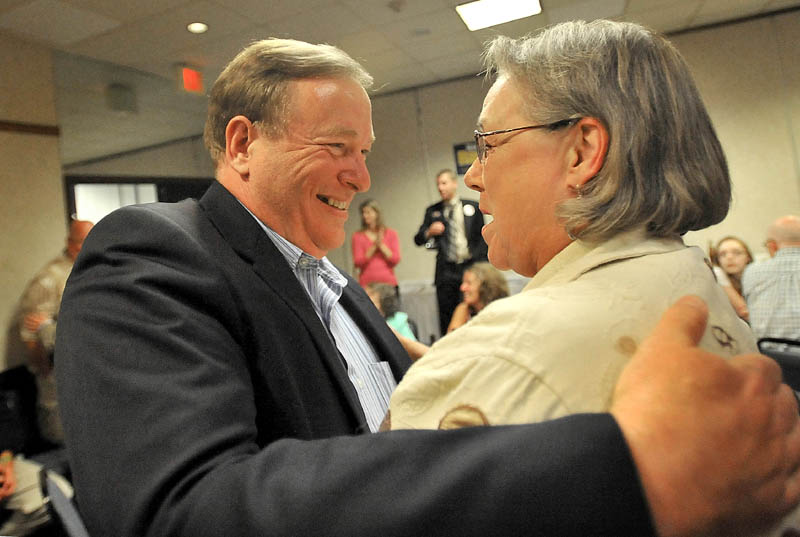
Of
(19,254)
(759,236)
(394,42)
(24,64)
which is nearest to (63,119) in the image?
(24,64)

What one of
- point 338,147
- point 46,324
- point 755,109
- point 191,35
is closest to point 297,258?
point 338,147

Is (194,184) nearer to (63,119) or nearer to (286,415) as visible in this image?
(63,119)

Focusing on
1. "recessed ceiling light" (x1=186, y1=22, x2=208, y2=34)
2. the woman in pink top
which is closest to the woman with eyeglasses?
"recessed ceiling light" (x1=186, y1=22, x2=208, y2=34)

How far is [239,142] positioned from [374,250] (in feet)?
15.3

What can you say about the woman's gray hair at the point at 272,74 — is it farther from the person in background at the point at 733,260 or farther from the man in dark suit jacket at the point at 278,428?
the person in background at the point at 733,260

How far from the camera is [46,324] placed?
392cm

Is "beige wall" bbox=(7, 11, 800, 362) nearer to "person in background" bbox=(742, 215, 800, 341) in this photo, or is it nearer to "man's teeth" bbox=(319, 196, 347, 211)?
"person in background" bbox=(742, 215, 800, 341)

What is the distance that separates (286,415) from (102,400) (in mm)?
290

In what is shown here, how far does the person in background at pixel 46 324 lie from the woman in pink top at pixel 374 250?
8.87ft

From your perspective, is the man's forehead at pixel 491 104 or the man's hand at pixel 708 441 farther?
the man's forehead at pixel 491 104

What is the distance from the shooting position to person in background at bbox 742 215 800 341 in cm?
323

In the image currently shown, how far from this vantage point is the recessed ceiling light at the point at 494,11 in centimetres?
491

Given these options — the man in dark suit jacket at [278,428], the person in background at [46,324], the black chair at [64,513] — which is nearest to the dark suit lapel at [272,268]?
the man in dark suit jacket at [278,428]

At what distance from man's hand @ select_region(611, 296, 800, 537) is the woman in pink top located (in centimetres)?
539
